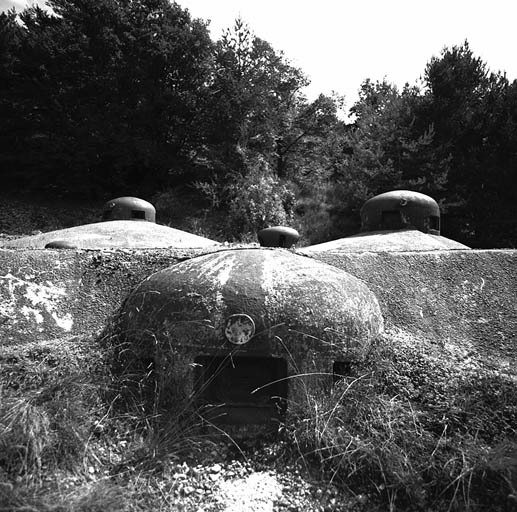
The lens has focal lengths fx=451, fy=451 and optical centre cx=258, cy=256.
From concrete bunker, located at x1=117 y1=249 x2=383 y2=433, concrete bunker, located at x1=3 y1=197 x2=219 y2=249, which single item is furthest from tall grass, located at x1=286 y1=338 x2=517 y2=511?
concrete bunker, located at x1=3 y1=197 x2=219 y2=249

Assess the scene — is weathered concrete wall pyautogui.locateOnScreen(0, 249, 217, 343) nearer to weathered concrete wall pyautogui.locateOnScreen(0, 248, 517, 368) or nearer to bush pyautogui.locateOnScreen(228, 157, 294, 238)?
weathered concrete wall pyautogui.locateOnScreen(0, 248, 517, 368)

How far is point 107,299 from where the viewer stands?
4230 millimetres

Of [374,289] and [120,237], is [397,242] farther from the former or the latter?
[120,237]

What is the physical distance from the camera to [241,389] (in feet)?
11.7

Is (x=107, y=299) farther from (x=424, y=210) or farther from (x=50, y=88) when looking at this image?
(x=50, y=88)

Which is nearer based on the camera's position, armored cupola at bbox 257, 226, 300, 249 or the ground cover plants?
the ground cover plants

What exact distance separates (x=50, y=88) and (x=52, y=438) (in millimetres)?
23044

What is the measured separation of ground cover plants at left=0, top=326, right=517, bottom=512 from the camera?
247cm

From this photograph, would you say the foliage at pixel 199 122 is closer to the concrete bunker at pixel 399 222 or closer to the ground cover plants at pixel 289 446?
the concrete bunker at pixel 399 222

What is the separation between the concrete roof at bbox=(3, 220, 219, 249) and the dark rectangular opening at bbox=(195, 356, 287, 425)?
592 centimetres

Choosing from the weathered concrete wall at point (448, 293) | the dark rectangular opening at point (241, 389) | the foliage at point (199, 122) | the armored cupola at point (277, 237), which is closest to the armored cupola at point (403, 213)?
the armored cupola at point (277, 237)

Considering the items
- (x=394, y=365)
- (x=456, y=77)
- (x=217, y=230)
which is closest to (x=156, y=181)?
(x=217, y=230)

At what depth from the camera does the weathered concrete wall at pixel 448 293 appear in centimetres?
403

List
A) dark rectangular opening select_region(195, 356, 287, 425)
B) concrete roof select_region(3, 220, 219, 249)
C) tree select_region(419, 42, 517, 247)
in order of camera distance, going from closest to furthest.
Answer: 1. dark rectangular opening select_region(195, 356, 287, 425)
2. concrete roof select_region(3, 220, 219, 249)
3. tree select_region(419, 42, 517, 247)
